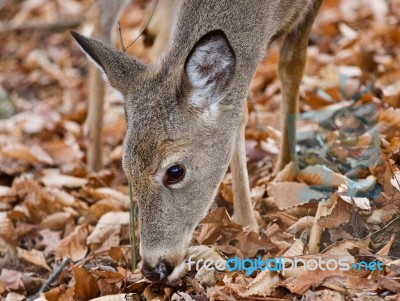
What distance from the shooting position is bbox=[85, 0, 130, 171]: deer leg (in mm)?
6016

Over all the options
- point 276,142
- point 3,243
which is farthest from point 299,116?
point 3,243

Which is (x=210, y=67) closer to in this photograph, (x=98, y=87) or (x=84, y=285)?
(x=84, y=285)

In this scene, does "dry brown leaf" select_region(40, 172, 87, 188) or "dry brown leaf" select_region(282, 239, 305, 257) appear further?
"dry brown leaf" select_region(40, 172, 87, 188)

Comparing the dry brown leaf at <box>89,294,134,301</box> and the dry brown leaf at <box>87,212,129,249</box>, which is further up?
the dry brown leaf at <box>87,212,129,249</box>

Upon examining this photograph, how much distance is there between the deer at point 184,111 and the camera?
11.8ft

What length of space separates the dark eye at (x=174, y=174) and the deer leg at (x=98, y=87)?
2614mm

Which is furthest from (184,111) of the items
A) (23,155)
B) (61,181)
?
(23,155)

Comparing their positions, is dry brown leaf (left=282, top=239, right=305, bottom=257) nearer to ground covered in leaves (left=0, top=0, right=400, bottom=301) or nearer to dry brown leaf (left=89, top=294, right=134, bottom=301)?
ground covered in leaves (left=0, top=0, right=400, bottom=301)

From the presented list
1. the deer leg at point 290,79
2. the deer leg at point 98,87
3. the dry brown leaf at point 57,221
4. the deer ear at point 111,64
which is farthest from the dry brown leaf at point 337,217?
the deer leg at point 98,87

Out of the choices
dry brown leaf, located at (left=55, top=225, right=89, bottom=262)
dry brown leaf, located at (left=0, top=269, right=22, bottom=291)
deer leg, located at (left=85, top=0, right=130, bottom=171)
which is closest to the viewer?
dry brown leaf, located at (left=0, top=269, right=22, bottom=291)

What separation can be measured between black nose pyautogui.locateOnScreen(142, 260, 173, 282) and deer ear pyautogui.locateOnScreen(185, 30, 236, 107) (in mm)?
811

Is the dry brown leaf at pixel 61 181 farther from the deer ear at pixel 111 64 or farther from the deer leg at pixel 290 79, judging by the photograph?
the deer ear at pixel 111 64

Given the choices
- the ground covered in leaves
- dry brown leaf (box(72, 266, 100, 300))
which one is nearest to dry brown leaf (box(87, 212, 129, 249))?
the ground covered in leaves

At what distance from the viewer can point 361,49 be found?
22.3ft
